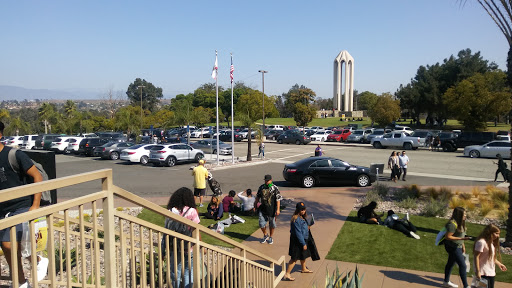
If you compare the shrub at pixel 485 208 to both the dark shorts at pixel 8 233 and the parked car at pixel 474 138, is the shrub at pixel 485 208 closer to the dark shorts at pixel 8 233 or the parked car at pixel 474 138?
the dark shorts at pixel 8 233

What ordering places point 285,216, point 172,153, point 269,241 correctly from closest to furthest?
point 269,241 < point 285,216 < point 172,153

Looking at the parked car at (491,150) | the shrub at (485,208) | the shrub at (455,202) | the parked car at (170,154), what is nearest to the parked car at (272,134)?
the parked car at (170,154)

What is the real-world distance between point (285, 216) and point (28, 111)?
11453 cm

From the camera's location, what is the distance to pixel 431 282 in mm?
7715

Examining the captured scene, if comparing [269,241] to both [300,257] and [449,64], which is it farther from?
[449,64]

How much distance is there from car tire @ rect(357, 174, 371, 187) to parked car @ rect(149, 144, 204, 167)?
12608 millimetres

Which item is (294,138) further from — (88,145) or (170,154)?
(88,145)

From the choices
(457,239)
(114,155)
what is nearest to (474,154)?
(457,239)

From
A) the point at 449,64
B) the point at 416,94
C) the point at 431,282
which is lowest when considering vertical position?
the point at 431,282

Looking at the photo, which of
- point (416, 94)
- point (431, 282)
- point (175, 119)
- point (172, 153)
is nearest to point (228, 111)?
point (416, 94)

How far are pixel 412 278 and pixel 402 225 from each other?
119 inches

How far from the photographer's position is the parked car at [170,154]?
25.1 meters

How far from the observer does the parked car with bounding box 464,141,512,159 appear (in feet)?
90.8

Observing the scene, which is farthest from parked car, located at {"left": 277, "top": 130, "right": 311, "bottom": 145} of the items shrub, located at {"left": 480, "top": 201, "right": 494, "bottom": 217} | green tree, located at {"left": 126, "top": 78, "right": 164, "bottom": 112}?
green tree, located at {"left": 126, "top": 78, "right": 164, "bottom": 112}
